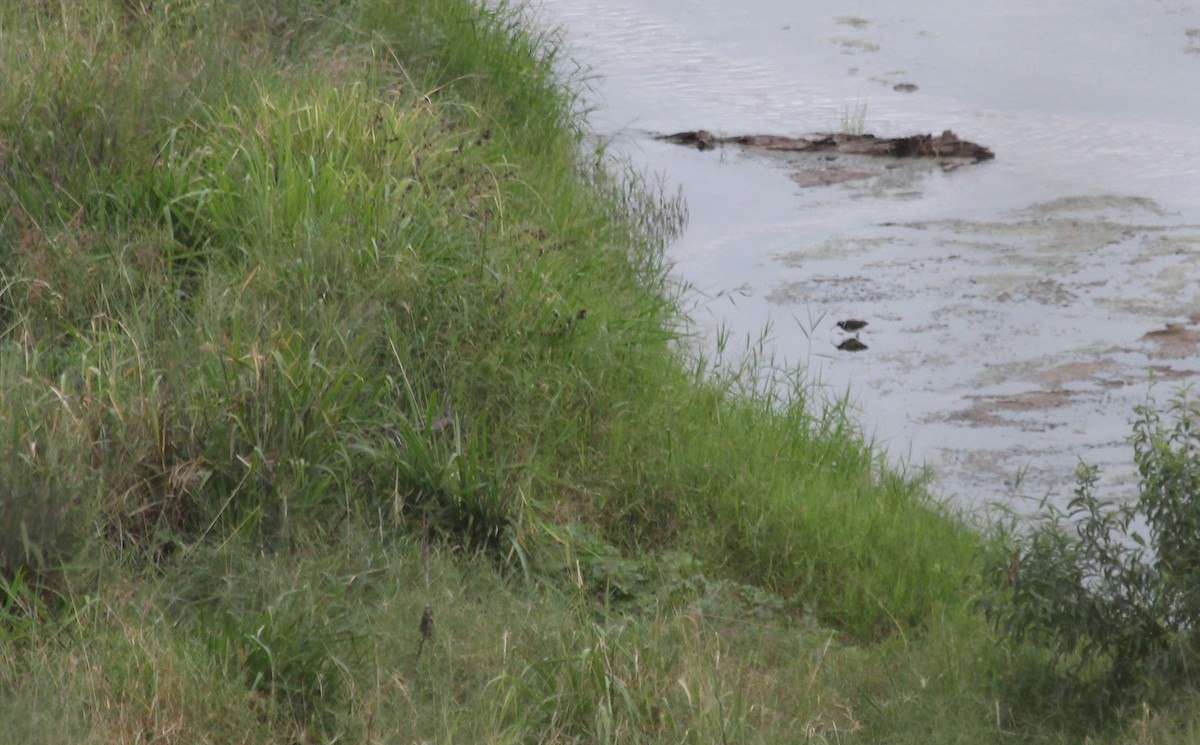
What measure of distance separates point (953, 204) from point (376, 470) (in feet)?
12.5

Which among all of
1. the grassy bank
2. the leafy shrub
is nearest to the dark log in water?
the grassy bank

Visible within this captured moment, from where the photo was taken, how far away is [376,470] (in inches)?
154

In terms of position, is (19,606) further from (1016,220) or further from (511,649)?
(1016,220)

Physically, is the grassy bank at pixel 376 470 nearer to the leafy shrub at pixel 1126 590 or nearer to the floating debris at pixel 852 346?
the leafy shrub at pixel 1126 590

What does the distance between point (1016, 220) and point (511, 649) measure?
13.6 feet

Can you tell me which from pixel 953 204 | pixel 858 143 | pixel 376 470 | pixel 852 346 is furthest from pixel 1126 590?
pixel 858 143

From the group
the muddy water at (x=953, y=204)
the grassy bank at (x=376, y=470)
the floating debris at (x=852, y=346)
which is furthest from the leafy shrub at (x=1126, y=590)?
the floating debris at (x=852, y=346)

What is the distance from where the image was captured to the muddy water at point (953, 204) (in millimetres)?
5250

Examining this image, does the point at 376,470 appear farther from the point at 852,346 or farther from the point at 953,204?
the point at 953,204

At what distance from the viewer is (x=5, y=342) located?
13.2 ft

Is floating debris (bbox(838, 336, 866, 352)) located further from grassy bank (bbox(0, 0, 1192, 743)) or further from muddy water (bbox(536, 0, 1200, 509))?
grassy bank (bbox(0, 0, 1192, 743))

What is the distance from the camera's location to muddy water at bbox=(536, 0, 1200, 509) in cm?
525

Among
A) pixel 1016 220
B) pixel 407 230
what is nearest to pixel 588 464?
pixel 407 230

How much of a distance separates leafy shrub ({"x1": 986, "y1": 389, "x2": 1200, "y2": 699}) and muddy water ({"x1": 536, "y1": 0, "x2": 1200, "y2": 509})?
1013mm
